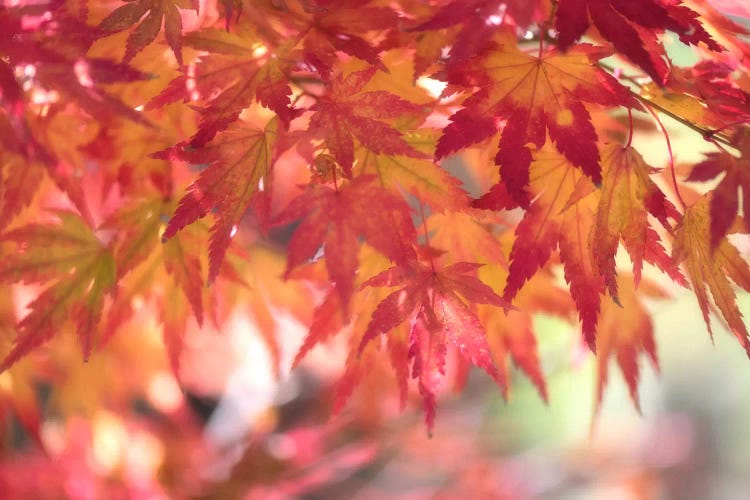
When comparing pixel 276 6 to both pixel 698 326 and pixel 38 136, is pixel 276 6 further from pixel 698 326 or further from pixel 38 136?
pixel 698 326

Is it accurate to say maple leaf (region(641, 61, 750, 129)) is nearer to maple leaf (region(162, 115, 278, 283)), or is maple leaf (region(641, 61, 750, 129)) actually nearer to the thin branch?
the thin branch

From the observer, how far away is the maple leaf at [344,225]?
1.94ft

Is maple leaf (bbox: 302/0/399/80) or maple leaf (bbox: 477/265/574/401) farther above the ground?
maple leaf (bbox: 302/0/399/80)

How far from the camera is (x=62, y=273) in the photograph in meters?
0.82

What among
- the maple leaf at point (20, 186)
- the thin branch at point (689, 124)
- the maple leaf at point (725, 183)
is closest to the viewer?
the maple leaf at point (725, 183)

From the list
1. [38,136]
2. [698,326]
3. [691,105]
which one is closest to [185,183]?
[38,136]

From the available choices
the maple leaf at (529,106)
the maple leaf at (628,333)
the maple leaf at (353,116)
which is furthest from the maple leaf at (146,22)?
the maple leaf at (628,333)

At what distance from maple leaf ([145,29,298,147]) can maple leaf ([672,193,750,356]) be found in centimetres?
38

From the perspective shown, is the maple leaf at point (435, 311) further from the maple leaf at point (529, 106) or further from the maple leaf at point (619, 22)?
the maple leaf at point (619, 22)

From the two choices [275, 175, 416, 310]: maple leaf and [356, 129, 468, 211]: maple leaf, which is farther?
[356, 129, 468, 211]: maple leaf

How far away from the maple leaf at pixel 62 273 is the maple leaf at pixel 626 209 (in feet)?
1.72

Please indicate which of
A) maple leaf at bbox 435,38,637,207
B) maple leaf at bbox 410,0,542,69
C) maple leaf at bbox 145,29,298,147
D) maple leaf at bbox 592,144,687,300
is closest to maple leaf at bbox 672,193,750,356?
maple leaf at bbox 592,144,687,300

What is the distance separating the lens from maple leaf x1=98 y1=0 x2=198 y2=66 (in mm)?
620

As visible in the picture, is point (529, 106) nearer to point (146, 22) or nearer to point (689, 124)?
point (689, 124)
